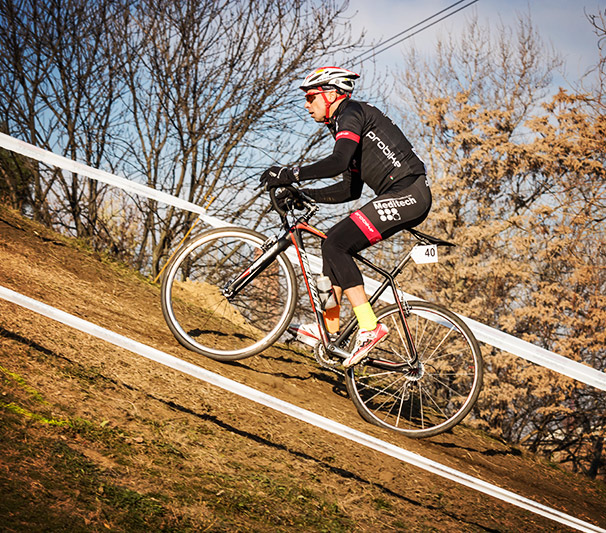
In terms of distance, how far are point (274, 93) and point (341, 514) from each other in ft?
34.7

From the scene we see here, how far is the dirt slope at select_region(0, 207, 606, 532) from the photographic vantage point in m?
2.73

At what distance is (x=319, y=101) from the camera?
4633mm

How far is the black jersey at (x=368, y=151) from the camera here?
4.29 metres

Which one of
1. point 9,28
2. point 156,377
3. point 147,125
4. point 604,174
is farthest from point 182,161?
point 604,174

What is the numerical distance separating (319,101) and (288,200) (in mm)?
801

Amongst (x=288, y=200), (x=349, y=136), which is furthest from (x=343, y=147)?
(x=288, y=200)

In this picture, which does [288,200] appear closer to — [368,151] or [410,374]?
[368,151]

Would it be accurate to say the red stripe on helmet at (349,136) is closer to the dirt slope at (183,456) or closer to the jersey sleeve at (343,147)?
the jersey sleeve at (343,147)

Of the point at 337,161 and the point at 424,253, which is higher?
the point at 337,161

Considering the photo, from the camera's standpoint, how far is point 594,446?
16984mm

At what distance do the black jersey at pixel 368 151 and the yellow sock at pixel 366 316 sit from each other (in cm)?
91

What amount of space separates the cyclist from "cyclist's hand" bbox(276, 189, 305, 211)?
129mm

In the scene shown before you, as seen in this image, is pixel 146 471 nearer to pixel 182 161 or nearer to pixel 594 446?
pixel 182 161

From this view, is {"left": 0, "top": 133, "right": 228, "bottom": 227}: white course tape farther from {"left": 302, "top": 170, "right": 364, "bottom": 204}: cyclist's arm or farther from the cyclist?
the cyclist
